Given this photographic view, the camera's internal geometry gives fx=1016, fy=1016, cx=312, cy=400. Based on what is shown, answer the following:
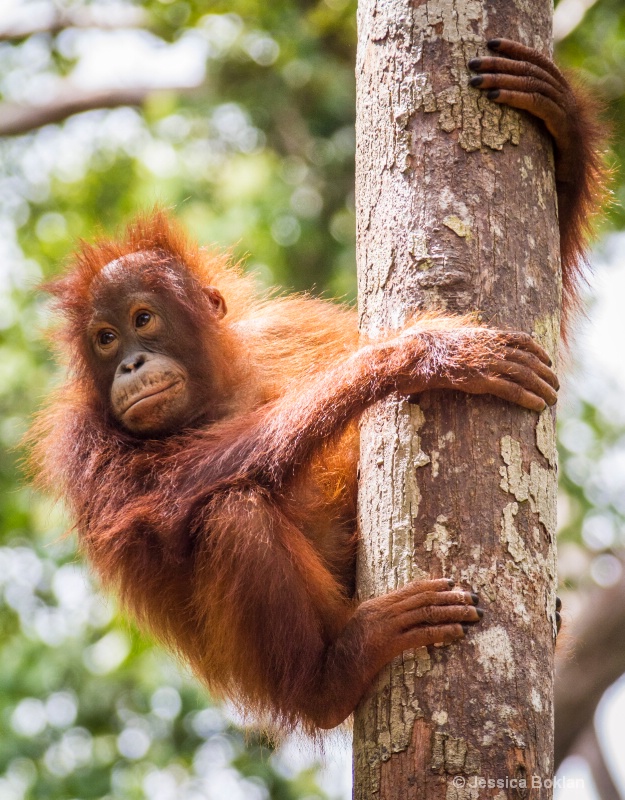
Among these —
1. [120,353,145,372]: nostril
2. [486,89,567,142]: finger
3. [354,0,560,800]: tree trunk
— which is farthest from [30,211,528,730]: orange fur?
[486,89,567,142]: finger

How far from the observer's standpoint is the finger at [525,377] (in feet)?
9.32

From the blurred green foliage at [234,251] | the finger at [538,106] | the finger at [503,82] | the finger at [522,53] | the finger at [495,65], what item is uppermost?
the finger at [522,53]

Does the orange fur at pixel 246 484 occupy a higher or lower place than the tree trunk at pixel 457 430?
lower

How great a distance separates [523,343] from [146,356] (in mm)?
1983

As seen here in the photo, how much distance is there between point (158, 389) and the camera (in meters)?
4.29

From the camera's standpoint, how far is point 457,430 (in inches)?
110

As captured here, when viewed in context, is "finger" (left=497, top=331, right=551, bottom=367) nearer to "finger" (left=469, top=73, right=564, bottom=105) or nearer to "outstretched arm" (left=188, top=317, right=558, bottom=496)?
"outstretched arm" (left=188, top=317, right=558, bottom=496)

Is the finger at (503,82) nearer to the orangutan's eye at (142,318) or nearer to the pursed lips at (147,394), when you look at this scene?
the pursed lips at (147,394)

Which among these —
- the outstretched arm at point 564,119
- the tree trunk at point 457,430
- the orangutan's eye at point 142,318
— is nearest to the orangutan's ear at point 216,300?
the orangutan's eye at point 142,318

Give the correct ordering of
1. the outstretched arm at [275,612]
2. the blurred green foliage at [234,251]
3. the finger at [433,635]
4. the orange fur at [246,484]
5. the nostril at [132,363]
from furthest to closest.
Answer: the blurred green foliage at [234,251] < the nostril at [132,363] < the outstretched arm at [275,612] < the orange fur at [246,484] < the finger at [433,635]

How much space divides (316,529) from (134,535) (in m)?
0.72

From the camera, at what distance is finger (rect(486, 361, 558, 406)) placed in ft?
9.32

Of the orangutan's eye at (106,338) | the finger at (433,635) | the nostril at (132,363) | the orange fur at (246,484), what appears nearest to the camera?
the finger at (433,635)

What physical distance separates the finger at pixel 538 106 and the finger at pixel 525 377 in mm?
808
